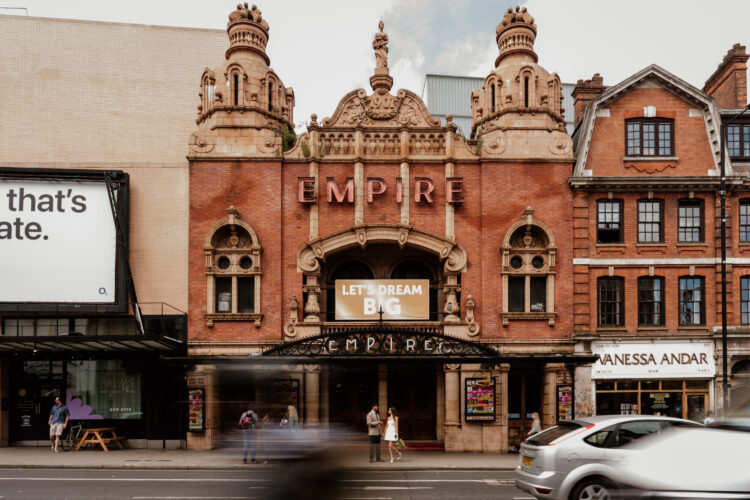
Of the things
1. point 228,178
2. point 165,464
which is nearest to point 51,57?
point 228,178

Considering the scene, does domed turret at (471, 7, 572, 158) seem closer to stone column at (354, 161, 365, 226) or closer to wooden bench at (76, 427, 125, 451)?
stone column at (354, 161, 365, 226)

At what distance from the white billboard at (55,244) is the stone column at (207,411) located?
429cm

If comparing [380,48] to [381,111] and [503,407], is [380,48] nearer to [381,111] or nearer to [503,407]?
[381,111]

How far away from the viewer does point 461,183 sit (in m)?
22.0

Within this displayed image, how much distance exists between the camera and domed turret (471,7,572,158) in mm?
22312

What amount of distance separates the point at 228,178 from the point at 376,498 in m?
13.6

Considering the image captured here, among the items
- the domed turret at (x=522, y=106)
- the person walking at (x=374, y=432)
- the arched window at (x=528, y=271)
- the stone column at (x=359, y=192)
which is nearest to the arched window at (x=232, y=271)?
the stone column at (x=359, y=192)

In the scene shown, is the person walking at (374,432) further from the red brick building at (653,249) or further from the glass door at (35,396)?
the glass door at (35,396)

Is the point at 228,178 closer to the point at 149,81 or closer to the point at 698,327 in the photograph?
the point at 149,81

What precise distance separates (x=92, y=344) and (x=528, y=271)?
51.6ft

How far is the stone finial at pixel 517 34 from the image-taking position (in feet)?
75.4

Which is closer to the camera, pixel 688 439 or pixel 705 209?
pixel 688 439

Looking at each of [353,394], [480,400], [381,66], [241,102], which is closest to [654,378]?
[480,400]

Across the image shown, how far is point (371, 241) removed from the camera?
22.0 m
